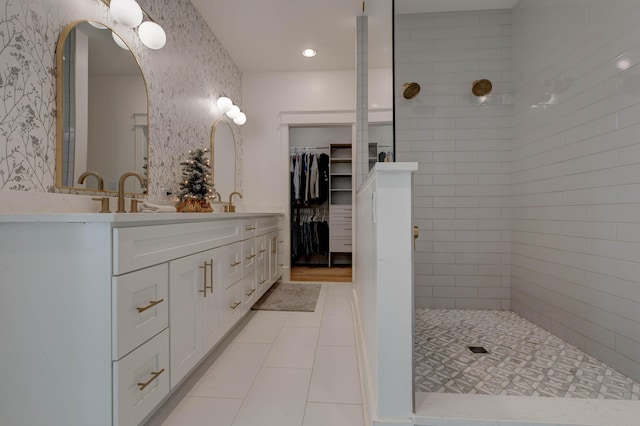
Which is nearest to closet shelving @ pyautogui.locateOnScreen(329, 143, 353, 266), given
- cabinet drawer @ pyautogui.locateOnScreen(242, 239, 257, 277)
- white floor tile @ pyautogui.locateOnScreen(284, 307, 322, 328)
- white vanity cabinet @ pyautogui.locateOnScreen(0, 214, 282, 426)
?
white floor tile @ pyautogui.locateOnScreen(284, 307, 322, 328)

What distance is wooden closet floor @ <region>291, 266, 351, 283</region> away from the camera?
3.79 metres

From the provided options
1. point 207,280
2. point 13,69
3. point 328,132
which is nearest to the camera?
point 13,69

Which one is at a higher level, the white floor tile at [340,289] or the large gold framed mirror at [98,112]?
the large gold framed mirror at [98,112]

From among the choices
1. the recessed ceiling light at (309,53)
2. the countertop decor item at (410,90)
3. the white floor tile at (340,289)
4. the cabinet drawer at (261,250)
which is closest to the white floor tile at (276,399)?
the cabinet drawer at (261,250)

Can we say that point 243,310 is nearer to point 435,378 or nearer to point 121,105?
point 435,378

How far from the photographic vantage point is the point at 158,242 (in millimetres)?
1174

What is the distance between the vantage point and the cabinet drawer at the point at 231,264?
5.97 feet

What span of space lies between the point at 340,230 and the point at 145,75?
11.0 ft

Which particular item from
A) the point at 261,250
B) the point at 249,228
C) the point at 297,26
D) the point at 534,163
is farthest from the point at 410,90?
the point at 261,250

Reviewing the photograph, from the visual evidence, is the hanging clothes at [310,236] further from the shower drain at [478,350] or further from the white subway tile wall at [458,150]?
the shower drain at [478,350]

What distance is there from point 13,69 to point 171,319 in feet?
3.52

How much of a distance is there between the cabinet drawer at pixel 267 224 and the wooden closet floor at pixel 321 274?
35.3 inches

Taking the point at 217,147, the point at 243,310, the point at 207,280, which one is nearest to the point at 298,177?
the point at 217,147

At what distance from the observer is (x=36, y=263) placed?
94cm
